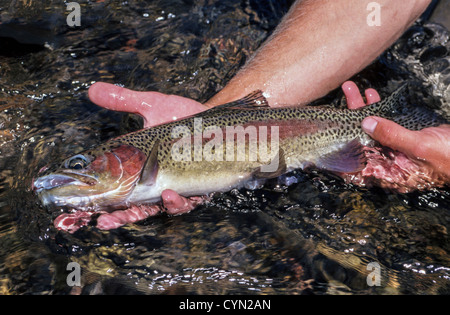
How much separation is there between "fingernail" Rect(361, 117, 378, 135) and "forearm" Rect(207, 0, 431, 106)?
2.97ft

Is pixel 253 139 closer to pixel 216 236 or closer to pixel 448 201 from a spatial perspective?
pixel 216 236

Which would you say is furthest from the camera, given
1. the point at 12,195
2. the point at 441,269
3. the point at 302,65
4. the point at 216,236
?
the point at 302,65

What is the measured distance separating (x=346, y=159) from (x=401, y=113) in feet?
2.29

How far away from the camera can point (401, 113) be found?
384 centimetres

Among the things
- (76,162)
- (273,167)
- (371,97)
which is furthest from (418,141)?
(76,162)

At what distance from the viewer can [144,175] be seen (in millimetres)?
3137

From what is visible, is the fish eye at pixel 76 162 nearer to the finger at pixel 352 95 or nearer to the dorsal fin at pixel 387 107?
the dorsal fin at pixel 387 107

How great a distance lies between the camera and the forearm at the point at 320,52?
424 cm

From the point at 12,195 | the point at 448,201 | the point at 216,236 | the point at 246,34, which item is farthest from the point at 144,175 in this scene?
the point at 246,34

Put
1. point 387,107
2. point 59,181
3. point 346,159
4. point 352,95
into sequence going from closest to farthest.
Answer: point 59,181, point 346,159, point 387,107, point 352,95

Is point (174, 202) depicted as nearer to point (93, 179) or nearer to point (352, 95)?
point (93, 179)

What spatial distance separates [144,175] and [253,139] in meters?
0.87

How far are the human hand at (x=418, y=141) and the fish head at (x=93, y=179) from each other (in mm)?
1807

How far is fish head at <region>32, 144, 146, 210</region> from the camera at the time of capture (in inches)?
118
